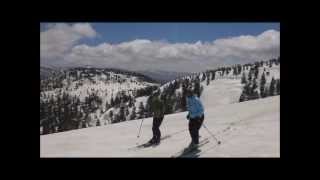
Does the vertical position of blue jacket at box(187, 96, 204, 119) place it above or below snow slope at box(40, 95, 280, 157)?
above

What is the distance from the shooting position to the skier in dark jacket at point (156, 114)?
841cm

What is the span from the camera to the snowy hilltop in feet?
27.2

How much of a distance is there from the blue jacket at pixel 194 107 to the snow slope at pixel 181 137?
10cm

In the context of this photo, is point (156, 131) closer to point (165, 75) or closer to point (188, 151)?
point (188, 151)

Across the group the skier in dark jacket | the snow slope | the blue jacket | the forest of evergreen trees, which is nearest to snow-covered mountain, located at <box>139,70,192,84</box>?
the forest of evergreen trees

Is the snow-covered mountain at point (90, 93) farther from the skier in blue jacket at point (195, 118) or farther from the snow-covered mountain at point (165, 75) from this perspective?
the skier in blue jacket at point (195, 118)

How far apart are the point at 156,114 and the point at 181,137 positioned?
412mm

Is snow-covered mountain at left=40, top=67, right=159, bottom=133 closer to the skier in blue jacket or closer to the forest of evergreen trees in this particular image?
the forest of evergreen trees

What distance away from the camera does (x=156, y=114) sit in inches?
332

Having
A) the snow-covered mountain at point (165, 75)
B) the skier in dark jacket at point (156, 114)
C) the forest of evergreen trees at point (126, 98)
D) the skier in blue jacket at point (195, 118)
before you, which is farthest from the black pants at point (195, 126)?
the snow-covered mountain at point (165, 75)

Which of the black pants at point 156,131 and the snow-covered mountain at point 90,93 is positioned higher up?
the snow-covered mountain at point 90,93
